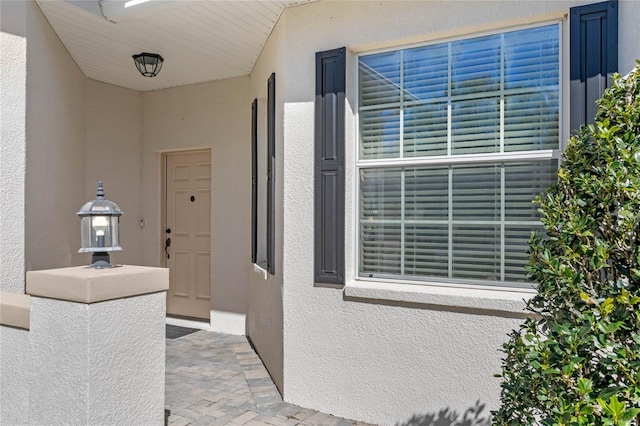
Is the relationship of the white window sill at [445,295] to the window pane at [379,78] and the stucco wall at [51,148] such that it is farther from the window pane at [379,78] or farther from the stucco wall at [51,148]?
the stucco wall at [51,148]

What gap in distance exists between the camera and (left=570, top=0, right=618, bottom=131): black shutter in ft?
8.52

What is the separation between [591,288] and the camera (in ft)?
5.43

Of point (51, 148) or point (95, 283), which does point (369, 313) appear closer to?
point (95, 283)

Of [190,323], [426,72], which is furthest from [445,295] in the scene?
[190,323]

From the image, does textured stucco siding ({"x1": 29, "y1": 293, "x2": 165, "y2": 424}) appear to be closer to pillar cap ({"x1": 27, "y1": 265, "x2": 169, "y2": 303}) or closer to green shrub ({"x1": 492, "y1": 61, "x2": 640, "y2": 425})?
pillar cap ({"x1": 27, "y1": 265, "x2": 169, "y2": 303})

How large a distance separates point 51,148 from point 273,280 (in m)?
2.36

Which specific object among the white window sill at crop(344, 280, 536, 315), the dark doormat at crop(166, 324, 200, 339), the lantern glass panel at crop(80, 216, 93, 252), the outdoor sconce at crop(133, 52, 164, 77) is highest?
the outdoor sconce at crop(133, 52, 164, 77)

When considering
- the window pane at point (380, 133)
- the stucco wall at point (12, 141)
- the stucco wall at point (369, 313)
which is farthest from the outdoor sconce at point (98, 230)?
the window pane at point (380, 133)

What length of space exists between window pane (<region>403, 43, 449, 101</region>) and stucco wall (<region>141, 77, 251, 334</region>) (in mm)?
2670

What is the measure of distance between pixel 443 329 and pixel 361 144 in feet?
4.71

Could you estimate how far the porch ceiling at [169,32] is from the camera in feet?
12.2

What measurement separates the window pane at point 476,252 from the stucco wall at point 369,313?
0.21 m

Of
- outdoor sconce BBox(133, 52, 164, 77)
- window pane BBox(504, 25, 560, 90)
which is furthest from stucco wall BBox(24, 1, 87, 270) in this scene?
window pane BBox(504, 25, 560, 90)

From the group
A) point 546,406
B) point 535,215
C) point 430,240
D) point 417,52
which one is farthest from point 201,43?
point 546,406
